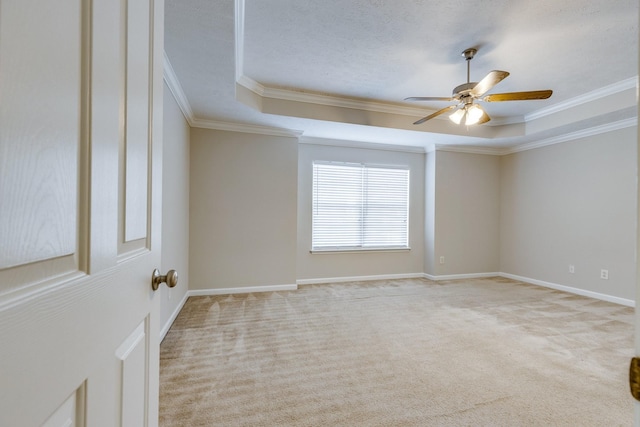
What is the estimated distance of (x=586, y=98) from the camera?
351 cm

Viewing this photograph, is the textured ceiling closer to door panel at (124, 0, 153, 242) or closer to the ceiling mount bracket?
the ceiling mount bracket

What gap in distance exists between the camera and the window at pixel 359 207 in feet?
15.2

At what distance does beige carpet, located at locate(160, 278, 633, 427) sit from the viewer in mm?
1627

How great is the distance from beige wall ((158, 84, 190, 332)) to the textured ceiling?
353mm

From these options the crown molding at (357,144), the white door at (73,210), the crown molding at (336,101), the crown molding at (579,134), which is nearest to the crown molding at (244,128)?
the crown molding at (357,144)

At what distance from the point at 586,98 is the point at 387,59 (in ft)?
9.16

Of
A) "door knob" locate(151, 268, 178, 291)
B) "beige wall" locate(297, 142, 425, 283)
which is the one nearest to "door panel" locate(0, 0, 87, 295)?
"door knob" locate(151, 268, 178, 291)

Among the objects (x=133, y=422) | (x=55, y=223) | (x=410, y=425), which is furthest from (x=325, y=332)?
(x=55, y=223)

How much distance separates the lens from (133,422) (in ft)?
2.46

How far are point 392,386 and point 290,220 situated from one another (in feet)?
8.88

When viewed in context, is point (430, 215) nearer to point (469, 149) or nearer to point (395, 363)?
point (469, 149)

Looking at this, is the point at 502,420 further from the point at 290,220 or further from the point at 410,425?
the point at 290,220

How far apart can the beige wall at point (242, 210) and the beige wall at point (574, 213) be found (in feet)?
13.2

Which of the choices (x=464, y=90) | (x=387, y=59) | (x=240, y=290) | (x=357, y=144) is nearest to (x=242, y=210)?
(x=240, y=290)
